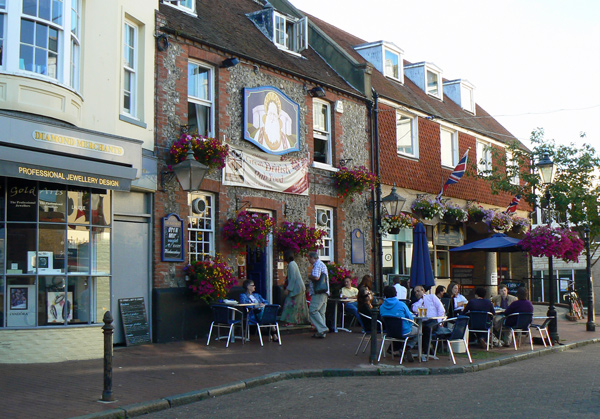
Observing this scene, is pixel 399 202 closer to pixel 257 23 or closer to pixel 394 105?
pixel 394 105

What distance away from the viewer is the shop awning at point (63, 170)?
1060 centimetres

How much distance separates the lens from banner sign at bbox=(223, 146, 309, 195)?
52.9 feet

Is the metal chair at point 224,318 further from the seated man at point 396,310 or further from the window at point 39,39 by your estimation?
the window at point 39,39

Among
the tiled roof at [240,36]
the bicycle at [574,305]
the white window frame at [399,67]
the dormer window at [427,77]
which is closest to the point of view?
the tiled roof at [240,36]

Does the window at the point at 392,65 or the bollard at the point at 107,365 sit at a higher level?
the window at the point at 392,65

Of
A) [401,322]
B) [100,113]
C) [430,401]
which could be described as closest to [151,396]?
[430,401]

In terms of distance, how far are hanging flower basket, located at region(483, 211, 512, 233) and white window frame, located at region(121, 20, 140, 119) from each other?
15.6 meters

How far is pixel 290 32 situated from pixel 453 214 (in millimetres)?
8601

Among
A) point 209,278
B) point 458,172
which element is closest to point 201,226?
point 209,278

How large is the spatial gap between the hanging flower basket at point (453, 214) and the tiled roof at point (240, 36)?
5730mm

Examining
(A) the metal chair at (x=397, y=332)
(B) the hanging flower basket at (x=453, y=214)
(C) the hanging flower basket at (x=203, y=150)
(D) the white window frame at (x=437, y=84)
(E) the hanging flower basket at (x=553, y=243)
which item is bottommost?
(A) the metal chair at (x=397, y=332)

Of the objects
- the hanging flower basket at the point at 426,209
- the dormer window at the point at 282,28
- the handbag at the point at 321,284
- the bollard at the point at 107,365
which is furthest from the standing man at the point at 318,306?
the bollard at the point at 107,365

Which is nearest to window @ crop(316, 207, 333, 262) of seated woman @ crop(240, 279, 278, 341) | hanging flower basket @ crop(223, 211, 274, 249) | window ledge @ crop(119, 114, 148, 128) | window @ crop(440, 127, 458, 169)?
hanging flower basket @ crop(223, 211, 274, 249)

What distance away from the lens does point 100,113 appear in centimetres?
1291
